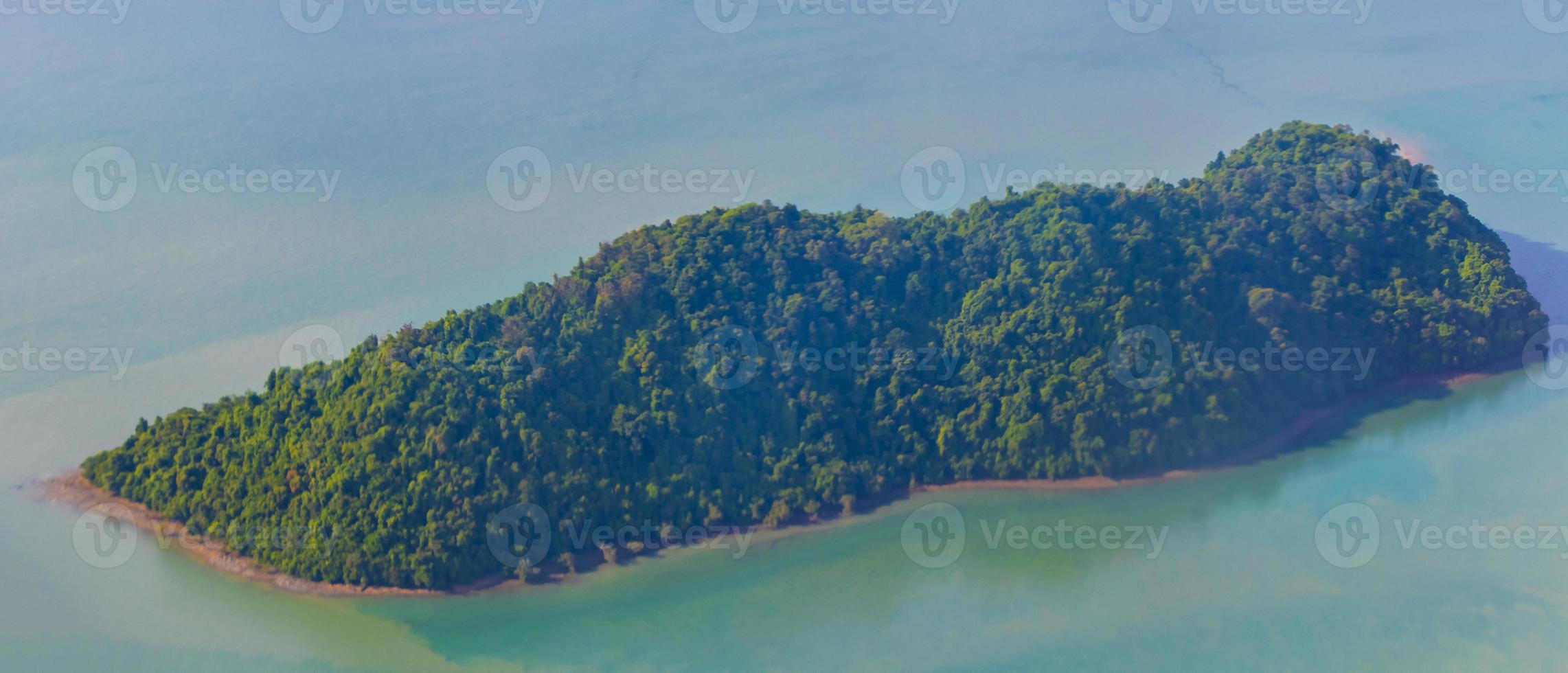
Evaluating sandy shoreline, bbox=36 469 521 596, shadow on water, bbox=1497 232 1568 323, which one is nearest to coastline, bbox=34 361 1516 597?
sandy shoreline, bbox=36 469 521 596

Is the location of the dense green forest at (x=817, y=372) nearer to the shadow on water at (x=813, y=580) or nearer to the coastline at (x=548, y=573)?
the coastline at (x=548, y=573)

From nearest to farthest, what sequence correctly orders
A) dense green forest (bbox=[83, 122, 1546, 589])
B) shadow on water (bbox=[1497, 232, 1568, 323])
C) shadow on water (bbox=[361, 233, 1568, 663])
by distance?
shadow on water (bbox=[361, 233, 1568, 663]) < dense green forest (bbox=[83, 122, 1546, 589]) < shadow on water (bbox=[1497, 232, 1568, 323])

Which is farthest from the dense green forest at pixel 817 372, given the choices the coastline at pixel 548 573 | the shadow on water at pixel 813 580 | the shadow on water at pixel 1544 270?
the shadow on water at pixel 1544 270

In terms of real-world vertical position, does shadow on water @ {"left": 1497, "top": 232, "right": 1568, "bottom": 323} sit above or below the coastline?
above

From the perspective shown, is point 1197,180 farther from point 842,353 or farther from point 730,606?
point 730,606

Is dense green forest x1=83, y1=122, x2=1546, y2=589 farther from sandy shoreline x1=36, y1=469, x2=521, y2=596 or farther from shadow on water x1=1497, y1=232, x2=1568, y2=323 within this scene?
shadow on water x1=1497, y1=232, x2=1568, y2=323

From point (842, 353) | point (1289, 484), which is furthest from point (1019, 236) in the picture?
point (1289, 484)
